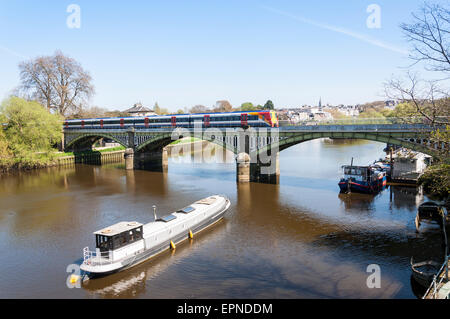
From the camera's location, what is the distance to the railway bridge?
120 ft

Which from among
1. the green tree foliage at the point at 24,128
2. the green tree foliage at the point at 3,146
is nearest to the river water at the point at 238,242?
the green tree foliage at the point at 3,146

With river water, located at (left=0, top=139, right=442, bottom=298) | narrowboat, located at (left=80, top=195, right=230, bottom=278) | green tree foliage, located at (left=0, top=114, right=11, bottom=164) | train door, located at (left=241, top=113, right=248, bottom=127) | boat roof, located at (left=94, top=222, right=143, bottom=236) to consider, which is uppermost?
train door, located at (left=241, top=113, right=248, bottom=127)

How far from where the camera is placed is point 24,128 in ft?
213

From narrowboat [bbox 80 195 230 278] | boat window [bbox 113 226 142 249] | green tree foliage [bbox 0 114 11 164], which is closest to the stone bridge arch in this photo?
green tree foliage [bbox 0 114 11 164]

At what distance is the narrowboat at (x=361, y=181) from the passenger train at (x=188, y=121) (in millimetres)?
13376

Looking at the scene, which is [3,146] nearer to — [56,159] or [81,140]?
[56,159]

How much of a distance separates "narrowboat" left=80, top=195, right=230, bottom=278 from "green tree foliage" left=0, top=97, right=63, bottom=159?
165 ft

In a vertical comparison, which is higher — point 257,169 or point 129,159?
point 129,159

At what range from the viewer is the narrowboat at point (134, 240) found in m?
20.5

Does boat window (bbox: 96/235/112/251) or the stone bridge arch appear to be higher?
the stone bridge arch

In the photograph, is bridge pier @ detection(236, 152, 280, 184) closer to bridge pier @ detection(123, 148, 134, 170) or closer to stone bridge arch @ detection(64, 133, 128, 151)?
bridge pier @ detection(123, 148, 134, 170)

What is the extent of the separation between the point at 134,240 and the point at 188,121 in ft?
132

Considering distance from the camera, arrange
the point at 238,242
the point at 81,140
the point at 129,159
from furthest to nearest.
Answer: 1. the point at 81,140
2. the point at 129,159
3. the point at 238,242

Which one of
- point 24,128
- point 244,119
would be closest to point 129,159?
point 24,128
